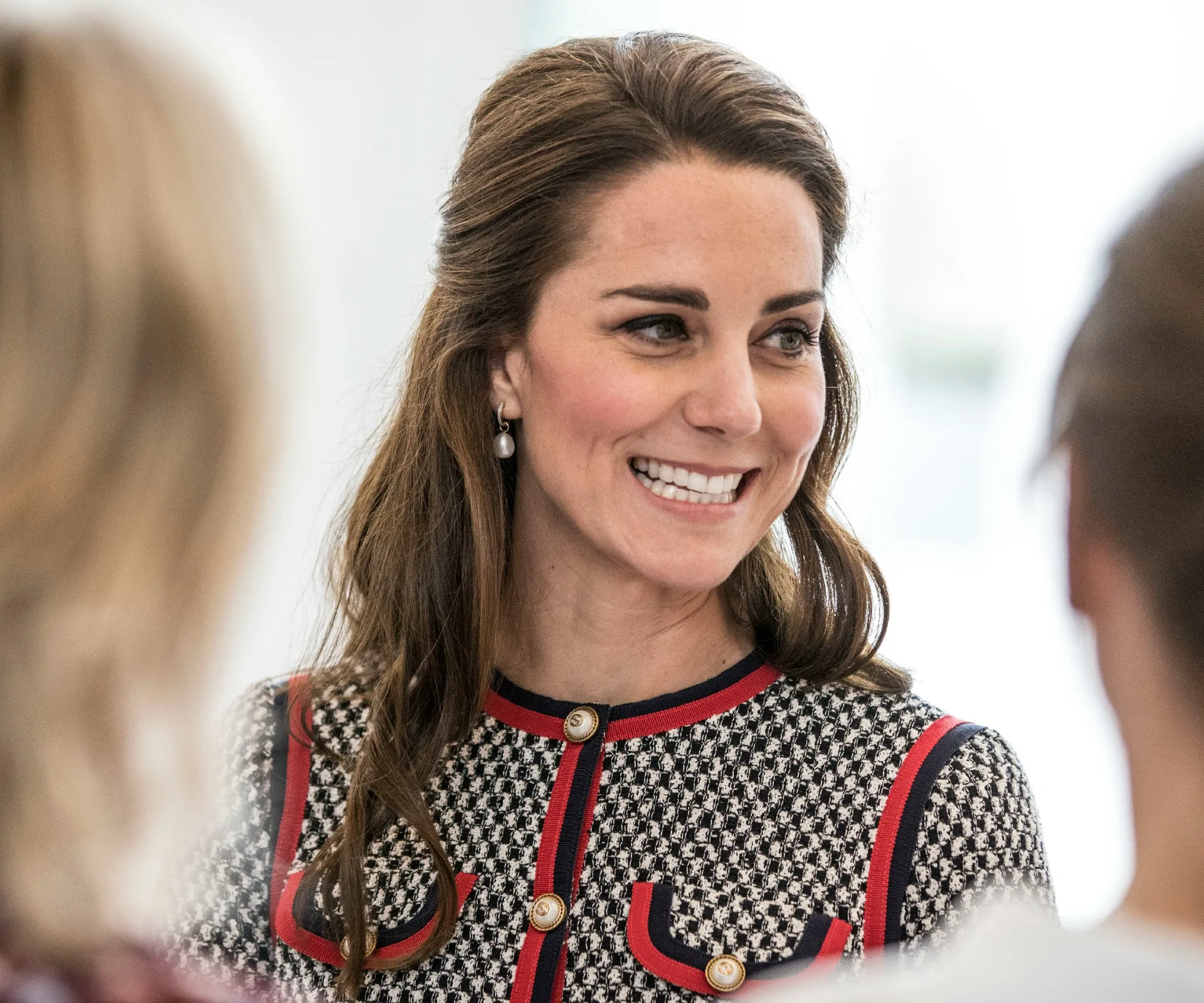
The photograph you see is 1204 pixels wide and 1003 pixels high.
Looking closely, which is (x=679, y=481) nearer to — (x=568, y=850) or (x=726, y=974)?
(x=568, y=850)

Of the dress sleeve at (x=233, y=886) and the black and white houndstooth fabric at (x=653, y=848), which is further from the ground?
the black and white houndstooth fabric at (x=653, y=848)

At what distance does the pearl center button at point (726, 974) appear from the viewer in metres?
1.51

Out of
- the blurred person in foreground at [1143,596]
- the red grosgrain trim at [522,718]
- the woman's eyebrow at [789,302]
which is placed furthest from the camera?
the red grosgrain trim at [522,718]

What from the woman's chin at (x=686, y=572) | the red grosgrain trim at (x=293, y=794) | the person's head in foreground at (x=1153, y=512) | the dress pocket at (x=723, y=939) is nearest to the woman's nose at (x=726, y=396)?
the woman's chin at (x=686, y=572)

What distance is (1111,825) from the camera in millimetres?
3740

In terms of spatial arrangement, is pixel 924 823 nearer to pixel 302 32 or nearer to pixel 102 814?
pixel 102 814

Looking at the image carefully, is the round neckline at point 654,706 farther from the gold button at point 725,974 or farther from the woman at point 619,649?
the gold button at point 725,974

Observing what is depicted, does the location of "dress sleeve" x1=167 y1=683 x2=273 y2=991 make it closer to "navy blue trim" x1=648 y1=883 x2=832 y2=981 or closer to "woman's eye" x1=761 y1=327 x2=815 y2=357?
"navy blue trim" x1=648 y1=883 x2=832 y2=981

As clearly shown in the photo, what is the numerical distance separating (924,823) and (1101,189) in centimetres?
267

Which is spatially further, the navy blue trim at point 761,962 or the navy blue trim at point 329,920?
the navy blue trim at point 329,920

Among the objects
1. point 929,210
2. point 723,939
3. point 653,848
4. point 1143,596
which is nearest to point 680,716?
point 653,848

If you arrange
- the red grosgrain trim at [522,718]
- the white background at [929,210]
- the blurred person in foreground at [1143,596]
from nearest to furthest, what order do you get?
the blurred person in foreground at [1143,596]
the red grosgrain trim at [522,718]
the white background at [929,210]

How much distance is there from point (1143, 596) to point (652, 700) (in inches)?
36.1

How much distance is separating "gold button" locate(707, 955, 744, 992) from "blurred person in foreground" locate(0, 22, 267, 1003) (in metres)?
0.80
